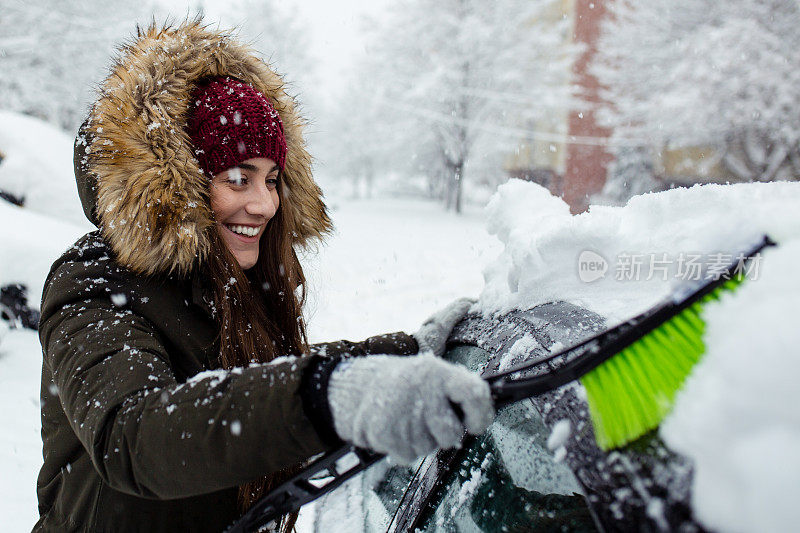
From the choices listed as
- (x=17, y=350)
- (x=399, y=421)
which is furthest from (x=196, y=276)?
(x=17, y=350)

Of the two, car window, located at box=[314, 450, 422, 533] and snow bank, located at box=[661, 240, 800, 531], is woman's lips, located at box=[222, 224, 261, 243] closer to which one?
car window, located at box=[314, 450, 422, 533]

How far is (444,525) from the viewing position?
1.25m

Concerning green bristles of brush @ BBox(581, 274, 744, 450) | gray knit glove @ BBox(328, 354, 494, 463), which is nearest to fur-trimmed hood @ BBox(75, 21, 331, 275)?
gray knit glove @ BBox(328, 354, 494, 463)

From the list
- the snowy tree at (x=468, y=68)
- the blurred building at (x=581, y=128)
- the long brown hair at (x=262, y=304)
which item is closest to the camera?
the long brown hair at (x=262, y=304)

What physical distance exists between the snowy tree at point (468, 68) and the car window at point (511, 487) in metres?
19.7

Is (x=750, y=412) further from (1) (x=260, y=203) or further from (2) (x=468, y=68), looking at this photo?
(2) (x=468, y=68)

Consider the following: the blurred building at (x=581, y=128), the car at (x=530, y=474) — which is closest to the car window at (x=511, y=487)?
the car at (x=530, y=474)

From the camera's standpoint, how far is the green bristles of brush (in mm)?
805

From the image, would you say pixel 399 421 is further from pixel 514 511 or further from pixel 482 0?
pixel 482 0

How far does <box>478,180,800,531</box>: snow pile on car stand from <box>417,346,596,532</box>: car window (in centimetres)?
29

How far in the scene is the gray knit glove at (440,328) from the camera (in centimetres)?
170

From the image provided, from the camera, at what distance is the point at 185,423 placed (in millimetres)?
952

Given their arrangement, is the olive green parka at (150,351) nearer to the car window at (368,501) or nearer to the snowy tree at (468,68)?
the car window at (368,501)

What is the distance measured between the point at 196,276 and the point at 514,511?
107 cm
